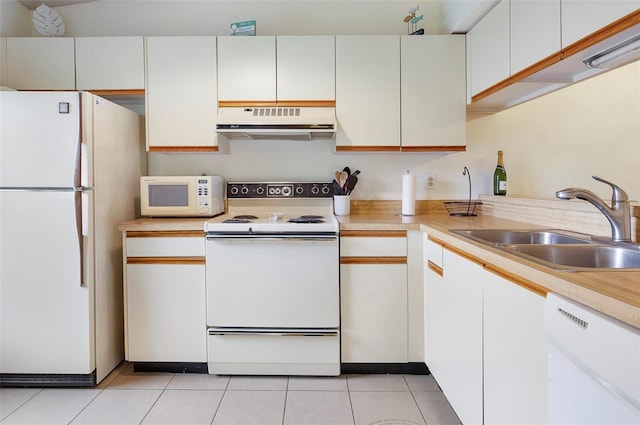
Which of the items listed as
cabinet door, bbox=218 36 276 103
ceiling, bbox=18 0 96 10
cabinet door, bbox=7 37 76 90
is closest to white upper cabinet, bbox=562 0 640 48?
cabinet door, bbox=218 36 276 103

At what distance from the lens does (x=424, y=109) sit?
234 centimetres

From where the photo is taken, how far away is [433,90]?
233 cm

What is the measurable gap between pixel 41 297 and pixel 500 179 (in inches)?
114

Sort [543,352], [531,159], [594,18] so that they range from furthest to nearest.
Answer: [531,159]
[594,18]
[543,352]

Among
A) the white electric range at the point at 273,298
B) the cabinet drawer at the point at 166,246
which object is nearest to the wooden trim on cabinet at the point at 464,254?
the white electric range at the point at 273,298

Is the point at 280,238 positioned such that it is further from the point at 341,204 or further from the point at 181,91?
the point at 181,91

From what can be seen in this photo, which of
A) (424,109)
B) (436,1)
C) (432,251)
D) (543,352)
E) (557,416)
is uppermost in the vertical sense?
(436,1)

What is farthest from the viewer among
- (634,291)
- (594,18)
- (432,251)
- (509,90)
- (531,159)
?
(531,159)

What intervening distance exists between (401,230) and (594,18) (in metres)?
1.23

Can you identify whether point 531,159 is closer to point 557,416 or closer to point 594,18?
point 594,18

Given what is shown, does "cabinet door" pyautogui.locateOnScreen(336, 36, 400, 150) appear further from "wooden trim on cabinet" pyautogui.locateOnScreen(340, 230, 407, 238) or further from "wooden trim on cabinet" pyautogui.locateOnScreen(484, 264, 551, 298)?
"wooden trim on cabinet" pyautogui.locateOnScreen(484, 264, 551, 298)

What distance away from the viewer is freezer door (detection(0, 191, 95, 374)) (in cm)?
194

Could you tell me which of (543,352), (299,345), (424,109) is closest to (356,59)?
(424,109)

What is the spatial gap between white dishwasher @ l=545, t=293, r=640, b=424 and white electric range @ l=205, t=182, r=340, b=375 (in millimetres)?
1287
